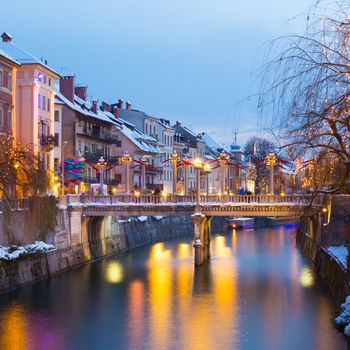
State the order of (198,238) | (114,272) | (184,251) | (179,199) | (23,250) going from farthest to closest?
(184,251), (179,199), (198,238), (114,272), (23,250)

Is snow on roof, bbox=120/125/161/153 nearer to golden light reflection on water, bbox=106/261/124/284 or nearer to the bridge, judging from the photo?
the bridge

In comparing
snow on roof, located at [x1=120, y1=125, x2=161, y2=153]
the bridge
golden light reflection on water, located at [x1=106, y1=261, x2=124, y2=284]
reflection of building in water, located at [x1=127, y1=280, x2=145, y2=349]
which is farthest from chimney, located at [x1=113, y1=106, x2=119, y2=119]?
reflection of building in water, located at [x1=127, y1=280, x2=145, y2=349]

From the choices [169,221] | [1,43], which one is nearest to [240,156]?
[169,221]

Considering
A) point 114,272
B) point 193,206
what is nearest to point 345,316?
point 114,272

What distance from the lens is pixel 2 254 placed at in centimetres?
4084

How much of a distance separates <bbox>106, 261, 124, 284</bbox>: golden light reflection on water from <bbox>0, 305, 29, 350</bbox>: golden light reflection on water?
12.0 meters

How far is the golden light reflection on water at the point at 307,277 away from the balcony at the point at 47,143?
82.8ft

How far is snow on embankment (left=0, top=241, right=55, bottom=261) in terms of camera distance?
4123 centimetres

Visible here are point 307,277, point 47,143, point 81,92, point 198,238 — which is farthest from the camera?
point 81,92

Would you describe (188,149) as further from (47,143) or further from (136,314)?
(136,314)

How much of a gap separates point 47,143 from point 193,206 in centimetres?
1611

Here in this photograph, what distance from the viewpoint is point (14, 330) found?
3162cm

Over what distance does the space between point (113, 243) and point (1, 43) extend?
68.3 feet

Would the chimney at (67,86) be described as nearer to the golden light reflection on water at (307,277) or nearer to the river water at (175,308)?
the river water at (175,308)
